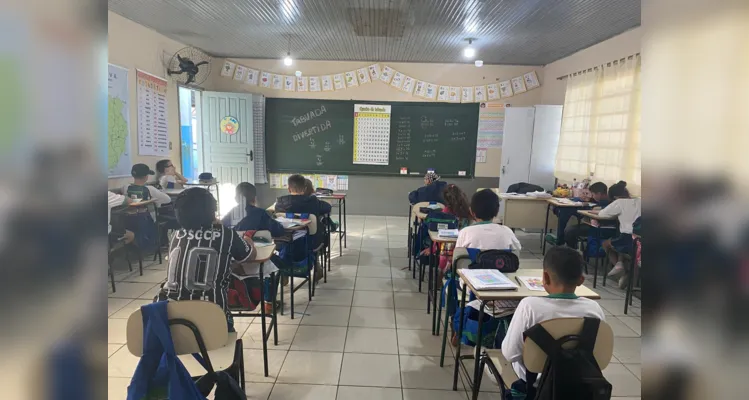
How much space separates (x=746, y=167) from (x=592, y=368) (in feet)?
4.20

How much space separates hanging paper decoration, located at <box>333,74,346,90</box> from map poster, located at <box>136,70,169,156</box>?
2519 mm

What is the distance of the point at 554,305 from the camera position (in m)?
1.51

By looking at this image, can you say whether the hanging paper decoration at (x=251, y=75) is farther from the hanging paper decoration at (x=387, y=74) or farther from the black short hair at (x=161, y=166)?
the black short hair at (x=161, y=166)

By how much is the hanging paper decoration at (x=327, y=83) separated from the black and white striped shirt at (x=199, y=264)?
5.02 metres

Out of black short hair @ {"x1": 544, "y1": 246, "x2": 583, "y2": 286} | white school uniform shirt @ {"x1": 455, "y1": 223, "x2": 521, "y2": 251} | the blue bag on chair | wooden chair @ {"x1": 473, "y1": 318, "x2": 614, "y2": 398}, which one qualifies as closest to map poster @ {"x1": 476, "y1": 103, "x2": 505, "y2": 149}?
white school uniform shirt @ {"x1": 455, "y1": 223, "x2": 521, "y2": 251}

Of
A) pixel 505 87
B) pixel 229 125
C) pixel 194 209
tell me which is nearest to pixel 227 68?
pixel 229 125

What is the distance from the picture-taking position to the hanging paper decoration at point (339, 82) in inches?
261

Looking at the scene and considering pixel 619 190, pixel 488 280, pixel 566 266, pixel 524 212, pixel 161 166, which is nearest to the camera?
pixel 566 266

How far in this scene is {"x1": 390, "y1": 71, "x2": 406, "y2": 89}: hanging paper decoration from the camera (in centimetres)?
661

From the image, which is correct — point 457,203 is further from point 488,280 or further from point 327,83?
point 327,83

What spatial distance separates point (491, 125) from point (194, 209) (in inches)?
222

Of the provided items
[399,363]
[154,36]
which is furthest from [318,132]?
[399,363]

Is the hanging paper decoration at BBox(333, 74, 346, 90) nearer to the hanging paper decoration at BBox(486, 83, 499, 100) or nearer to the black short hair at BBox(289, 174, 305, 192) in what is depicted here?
the hanging paper decoration at BBox(486, 83, 499, 100)

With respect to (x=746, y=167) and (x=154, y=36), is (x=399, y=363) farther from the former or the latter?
(x=154, y=36)
